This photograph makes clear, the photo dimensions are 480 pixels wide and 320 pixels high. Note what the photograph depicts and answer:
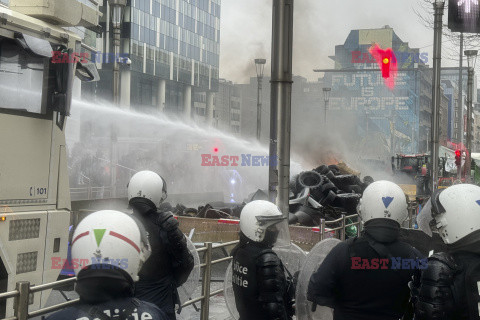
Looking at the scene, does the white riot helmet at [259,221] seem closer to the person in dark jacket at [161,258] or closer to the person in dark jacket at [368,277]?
the person in dark jacket at [161,258]

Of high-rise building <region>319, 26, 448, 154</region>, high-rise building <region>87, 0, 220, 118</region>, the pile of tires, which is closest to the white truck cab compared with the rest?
the pile of tires

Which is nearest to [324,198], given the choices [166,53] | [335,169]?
[335,169]

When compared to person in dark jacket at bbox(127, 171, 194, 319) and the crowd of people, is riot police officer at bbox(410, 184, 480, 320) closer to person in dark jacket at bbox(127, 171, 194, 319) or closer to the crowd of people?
the crowd of people

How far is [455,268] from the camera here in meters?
3.07

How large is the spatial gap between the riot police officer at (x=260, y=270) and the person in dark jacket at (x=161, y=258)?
409mm

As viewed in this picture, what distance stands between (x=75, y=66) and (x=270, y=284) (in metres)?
4.05

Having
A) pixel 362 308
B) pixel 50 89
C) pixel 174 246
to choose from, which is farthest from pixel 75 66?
pixel 362 308

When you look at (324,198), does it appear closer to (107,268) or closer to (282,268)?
(282,268)

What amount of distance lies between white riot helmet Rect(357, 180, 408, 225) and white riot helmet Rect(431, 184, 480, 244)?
510 millimetres

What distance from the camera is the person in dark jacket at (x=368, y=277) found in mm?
3740

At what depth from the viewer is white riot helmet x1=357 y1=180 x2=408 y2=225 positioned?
3.97 meters

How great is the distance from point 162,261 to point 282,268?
34.0 inches

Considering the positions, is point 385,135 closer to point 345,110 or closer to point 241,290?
point 345,110

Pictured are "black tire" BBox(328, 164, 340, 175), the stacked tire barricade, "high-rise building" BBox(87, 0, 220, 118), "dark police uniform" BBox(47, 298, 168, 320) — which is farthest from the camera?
"high-rise building" BBox(87, 0, 220, 118)
